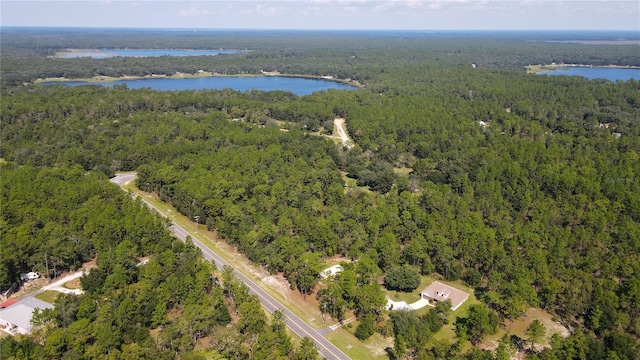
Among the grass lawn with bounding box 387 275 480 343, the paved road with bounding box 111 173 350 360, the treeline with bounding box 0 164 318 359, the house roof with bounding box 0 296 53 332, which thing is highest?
the treeline with bounding box 0 164 318 359

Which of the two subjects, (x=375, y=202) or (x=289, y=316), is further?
(x=375, y=202)

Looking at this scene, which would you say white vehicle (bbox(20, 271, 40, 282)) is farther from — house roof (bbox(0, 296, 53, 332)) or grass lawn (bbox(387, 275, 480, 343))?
grass lawn (bbox(387, 275, 480, 343))

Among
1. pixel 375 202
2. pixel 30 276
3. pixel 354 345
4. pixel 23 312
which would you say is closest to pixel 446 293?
pixel 354 345

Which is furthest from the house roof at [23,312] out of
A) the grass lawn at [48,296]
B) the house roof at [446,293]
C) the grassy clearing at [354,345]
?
the house roof at [446,293]

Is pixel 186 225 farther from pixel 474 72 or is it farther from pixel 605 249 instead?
pixel 474 72

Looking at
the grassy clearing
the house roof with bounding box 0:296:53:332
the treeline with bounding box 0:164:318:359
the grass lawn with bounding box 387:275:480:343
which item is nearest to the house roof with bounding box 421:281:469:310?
the grass lawn with bounding box 387:275:480:343

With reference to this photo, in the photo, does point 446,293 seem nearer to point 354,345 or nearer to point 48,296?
point 354,345
